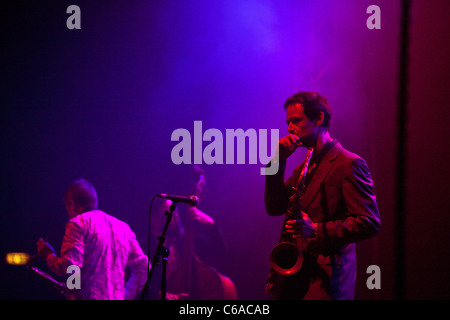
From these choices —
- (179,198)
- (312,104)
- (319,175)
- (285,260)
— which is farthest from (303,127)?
(179,198)

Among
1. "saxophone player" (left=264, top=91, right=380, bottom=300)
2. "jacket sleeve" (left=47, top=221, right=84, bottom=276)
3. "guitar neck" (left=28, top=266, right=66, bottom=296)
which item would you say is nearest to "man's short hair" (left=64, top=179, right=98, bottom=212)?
"jacket sleeve" (left=47, top=221, right=84, bottom=276)

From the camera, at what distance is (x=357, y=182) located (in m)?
2.20

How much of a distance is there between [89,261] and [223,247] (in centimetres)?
153

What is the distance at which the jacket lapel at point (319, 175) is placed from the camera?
93.1 inches

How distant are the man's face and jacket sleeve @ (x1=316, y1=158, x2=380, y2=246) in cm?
35

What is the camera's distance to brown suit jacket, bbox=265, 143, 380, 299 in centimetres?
213

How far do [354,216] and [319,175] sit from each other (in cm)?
35

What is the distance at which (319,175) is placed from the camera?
2402mm

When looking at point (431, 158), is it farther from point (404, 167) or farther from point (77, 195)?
point (77, 195)

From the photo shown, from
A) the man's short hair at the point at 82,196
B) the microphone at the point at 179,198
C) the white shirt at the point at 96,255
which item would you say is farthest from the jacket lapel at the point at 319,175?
the man's short hair at the point at 82,196

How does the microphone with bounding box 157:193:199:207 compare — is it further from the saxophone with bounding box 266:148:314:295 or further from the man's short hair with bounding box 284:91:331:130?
the man's short hair with bounding box 284:91:331:130


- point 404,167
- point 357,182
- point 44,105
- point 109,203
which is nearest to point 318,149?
point 357,182

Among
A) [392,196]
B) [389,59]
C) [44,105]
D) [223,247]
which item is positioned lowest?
[223,247]

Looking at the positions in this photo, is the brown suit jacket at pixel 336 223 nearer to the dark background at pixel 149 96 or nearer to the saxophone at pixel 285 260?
the saxophone at pixel 285 260
